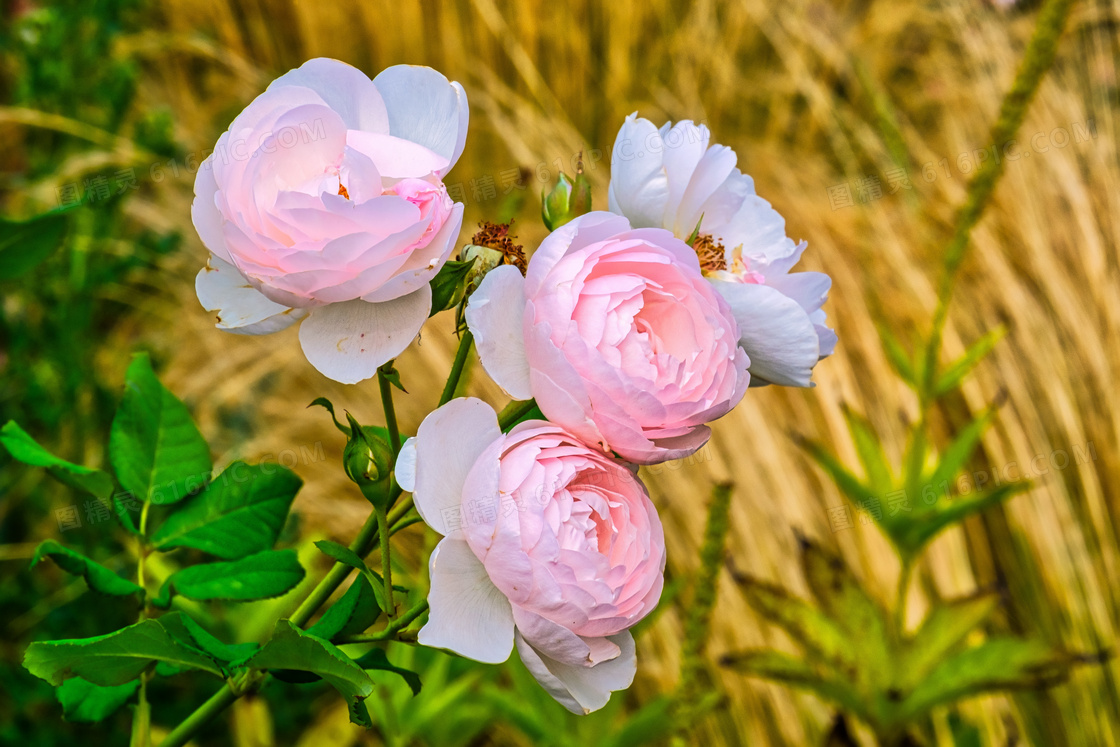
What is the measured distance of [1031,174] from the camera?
5.92 feet

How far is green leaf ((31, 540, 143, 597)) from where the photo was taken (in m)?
0.41

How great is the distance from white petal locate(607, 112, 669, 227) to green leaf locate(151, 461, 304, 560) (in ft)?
0.83

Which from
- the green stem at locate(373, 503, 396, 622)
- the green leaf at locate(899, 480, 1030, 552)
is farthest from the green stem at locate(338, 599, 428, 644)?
the green leaf at locate(899, 480, 1030, 552)

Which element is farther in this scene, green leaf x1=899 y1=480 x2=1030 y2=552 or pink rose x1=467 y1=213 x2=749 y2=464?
green leaf x1=899 y1=480 x2=1030 y2=552

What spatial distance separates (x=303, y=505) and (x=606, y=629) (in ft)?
3.88

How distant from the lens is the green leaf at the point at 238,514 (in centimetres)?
49

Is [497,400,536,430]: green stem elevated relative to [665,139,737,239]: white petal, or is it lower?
lower

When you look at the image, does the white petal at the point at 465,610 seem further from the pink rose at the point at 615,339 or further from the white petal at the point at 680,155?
the white petal at the point at 680,155

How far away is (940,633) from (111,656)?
855mm

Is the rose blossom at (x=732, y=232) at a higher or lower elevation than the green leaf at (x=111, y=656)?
higher

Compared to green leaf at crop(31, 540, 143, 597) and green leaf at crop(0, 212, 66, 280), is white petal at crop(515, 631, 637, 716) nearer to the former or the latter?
green leaf at crop(31, 540, 143, 597)

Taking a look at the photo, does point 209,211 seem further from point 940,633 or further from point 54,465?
point 940,633

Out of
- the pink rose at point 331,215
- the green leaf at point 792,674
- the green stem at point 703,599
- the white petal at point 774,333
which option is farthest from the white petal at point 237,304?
the green leaf at point 792,674

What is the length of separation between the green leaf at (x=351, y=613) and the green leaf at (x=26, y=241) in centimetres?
33
